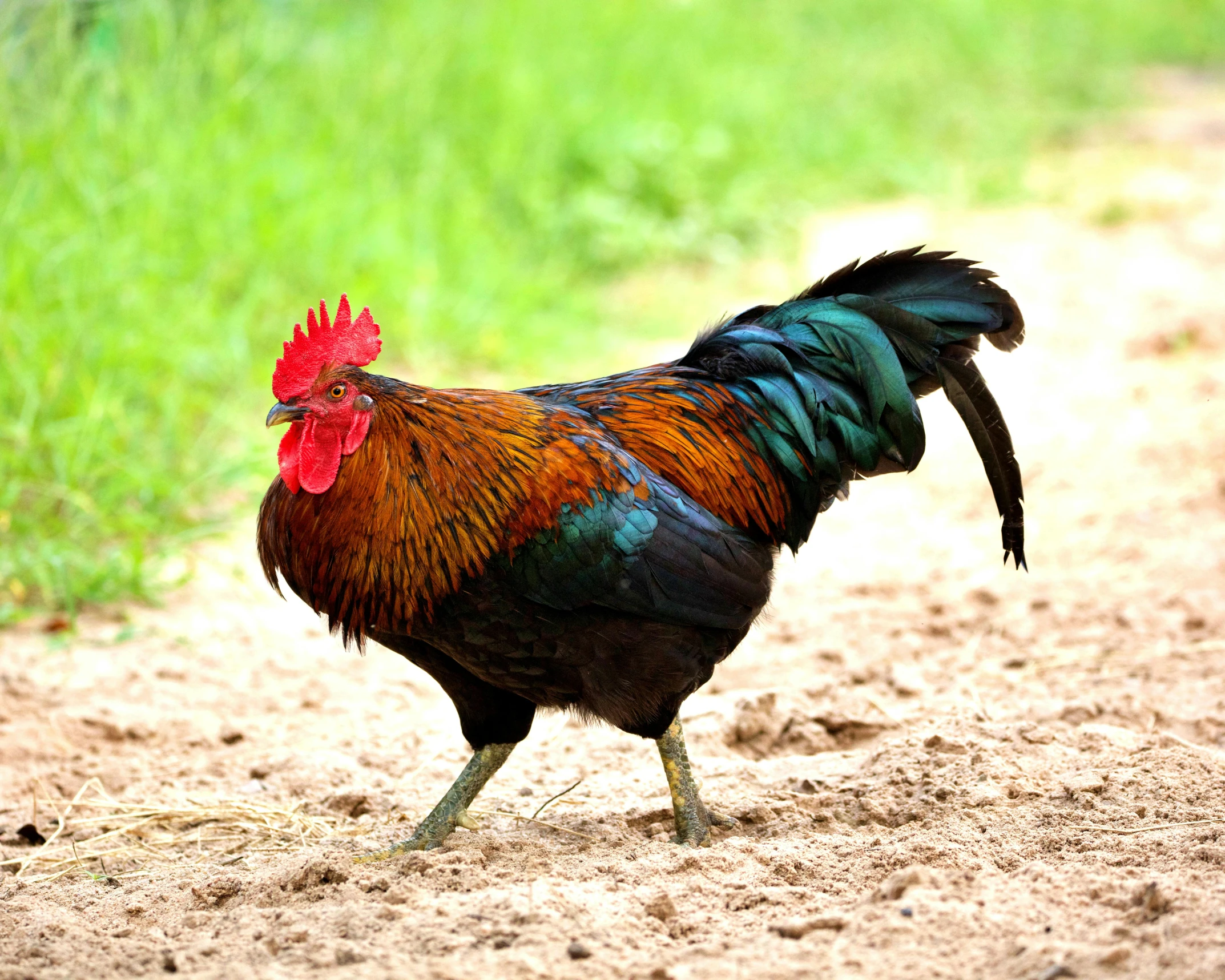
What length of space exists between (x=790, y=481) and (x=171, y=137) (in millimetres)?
5334

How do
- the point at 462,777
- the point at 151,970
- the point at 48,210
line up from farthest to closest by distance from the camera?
the point at 48,210, the point at 462,777, the point at 151,970

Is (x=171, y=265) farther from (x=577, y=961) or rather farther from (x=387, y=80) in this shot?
(x=577, y=961)

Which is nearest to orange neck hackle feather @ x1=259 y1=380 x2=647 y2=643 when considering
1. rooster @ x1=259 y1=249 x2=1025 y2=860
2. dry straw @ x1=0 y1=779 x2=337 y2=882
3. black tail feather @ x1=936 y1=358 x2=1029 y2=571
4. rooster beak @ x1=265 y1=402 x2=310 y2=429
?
rooster @ x1=259 y1=249 x2=1025 y2=860

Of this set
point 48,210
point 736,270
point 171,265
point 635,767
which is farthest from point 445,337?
point 635,767

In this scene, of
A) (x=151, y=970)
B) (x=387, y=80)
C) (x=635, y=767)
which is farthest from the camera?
(x=387, y=80)

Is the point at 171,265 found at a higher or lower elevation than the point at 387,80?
lower

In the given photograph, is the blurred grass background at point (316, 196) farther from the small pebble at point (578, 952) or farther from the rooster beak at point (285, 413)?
the small pebble at point (578, 952)

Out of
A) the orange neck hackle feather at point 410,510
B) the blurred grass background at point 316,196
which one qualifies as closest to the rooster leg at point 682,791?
the orange neck hackle feather at point 410,510

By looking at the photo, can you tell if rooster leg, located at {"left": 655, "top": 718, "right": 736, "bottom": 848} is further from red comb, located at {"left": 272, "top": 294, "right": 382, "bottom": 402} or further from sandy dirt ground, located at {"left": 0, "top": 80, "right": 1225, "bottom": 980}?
red comb, located at {"left": 272, "top": 294, "right": 382, "bottom": 402}

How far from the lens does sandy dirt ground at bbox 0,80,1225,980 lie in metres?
2.73

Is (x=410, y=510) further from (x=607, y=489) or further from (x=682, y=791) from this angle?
(x=682, y=791)

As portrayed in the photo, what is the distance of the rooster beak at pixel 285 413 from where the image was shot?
312 cm

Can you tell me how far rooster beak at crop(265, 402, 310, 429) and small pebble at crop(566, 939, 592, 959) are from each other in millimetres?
1420

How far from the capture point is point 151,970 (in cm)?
275
